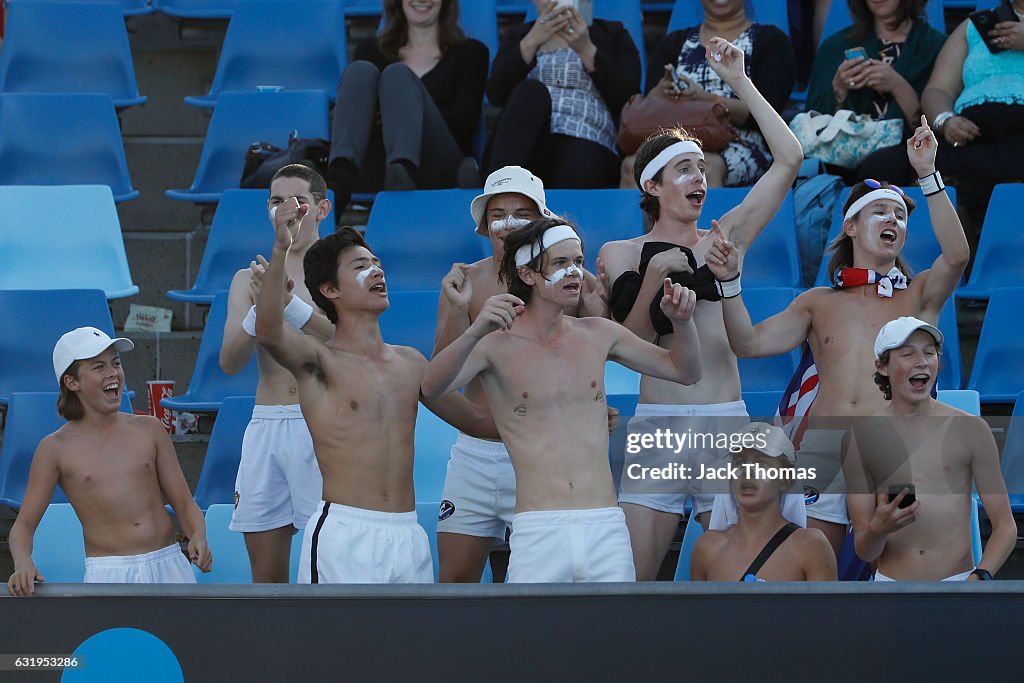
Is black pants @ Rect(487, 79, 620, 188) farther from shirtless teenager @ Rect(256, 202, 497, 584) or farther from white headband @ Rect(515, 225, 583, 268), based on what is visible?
white headband @ Rect(515, 225, 583, 268)

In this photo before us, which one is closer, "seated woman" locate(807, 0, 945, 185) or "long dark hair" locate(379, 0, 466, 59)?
"seated woman" locate(807, 0, 945, 185)

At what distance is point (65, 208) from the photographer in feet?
19.6

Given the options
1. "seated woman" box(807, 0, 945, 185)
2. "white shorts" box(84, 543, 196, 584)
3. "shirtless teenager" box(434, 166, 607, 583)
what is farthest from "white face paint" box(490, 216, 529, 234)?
"seated woman" box(807, 0, 945, 185)

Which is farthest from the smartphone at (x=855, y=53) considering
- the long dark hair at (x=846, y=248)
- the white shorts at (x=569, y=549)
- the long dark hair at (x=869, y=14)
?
the white shorts at (x=569, y=549)

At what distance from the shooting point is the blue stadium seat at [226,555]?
4375 mm

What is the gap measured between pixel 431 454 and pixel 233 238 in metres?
1.63

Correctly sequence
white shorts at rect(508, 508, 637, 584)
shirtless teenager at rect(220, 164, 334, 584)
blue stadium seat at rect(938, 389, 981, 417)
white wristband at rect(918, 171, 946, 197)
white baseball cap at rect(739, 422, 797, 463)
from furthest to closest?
1. blue stadium seat at rect(938, 389, 981, 417)
2. shirtless teenager at rect(220, 164, 334, 584)
3. white wristband at rect(918, 171, 946, 197)
4. white baseball cap at rect(739, 422, 797, 463)
5. white shorts at rect(508, 508, 637, 584)

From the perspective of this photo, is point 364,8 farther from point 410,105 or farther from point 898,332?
point 898,332

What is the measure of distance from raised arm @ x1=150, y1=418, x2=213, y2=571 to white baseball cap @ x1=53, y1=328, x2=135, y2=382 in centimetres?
26

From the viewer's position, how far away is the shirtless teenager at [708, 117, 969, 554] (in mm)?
3959

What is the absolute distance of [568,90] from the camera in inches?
235

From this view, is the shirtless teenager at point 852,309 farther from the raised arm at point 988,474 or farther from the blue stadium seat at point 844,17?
the blue stadium seat at point 844,17

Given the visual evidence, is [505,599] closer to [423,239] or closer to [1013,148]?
[423,239]

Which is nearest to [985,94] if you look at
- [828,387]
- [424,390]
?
[828,387]
